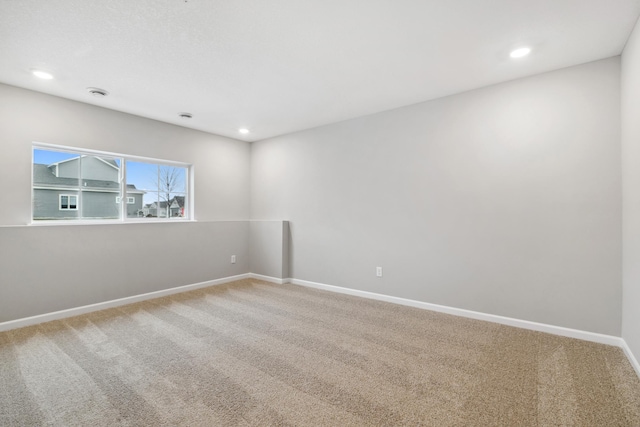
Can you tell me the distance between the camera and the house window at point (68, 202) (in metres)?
3.46

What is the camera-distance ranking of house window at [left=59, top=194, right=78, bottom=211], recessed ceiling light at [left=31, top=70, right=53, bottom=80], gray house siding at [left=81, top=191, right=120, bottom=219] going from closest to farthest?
recessed ceiling light at [left=31, top=70, right=53, bottom=80], house window at [left=59, top=194, right=78, bottom=211], gray house siding at [left=81, top=191, right=120, bottom=219]

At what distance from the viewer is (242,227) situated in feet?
16.9

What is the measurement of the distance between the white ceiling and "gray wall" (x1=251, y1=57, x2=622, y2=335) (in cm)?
32

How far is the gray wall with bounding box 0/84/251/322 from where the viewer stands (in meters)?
3.01

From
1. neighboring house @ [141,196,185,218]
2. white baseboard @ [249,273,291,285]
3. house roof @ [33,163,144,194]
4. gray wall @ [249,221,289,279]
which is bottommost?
white baseboard @ [249,273,291,285]

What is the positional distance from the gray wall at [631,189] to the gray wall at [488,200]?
128mm

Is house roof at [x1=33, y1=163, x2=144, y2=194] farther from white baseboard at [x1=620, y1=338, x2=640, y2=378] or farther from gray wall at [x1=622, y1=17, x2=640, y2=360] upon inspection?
white baseboard at [x1=620, y1=338, x2=640, y2=378]

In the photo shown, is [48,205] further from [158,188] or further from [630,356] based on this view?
[630,356]

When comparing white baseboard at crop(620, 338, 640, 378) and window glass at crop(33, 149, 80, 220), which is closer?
white baseboard at crop(620, 338, 640, 378)

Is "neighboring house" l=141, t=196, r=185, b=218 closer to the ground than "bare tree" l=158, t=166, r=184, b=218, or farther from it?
closer to the ground

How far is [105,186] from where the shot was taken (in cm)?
381

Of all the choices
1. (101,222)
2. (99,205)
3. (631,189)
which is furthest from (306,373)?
(99,205)

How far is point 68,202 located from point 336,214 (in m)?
3.32

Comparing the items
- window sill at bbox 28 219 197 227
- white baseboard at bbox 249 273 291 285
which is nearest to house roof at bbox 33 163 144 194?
window sill at bbox 28 219 197 227
